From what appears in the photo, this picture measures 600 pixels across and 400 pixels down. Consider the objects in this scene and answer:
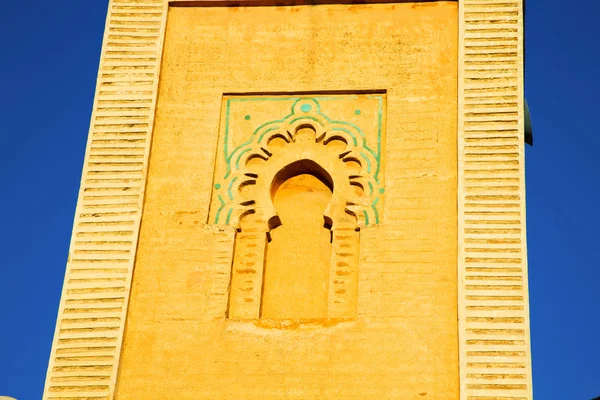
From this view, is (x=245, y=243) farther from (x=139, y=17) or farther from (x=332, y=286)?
(x=139, y=17)

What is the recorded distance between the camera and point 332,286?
1245cm

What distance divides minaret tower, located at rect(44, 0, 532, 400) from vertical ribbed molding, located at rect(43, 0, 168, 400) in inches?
0.5

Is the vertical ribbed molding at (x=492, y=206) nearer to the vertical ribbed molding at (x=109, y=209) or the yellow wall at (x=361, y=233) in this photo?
the yellow wall at (x=361, y=233)

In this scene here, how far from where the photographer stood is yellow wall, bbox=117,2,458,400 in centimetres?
1195

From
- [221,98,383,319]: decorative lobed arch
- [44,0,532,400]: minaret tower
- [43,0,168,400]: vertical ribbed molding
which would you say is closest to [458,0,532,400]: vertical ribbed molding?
[44,0,532,400]: minaret tower

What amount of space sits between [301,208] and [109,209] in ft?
4.95

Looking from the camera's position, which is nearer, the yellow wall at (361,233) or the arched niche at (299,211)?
the yellow wall at (361,233)

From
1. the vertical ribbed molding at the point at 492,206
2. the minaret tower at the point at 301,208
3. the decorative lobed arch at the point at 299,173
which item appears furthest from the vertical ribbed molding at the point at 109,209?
the vertical ribbed molding at the point at 492,206

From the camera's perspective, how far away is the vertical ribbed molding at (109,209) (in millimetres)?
12203

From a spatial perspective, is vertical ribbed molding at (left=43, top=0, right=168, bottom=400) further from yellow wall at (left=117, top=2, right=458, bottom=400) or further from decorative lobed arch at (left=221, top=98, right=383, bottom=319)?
decorative lobed arch at (left=221, top=98, right=383, bottom=319)

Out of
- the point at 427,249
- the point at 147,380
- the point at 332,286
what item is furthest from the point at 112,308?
the point at 427,249

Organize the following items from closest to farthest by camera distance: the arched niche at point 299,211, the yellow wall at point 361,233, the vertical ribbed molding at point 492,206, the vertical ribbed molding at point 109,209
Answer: the vertical ribbed molding at point 492,206 → the yellow wall at point 361,233 → the vertical ribbed molding at point 109,209 → the arched niche at point 299,211

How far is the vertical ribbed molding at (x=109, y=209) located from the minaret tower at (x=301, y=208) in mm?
14

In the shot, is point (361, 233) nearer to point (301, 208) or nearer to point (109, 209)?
point (301, 208)
